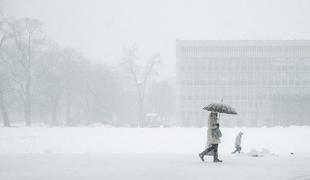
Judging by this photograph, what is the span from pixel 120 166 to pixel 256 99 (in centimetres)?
12675

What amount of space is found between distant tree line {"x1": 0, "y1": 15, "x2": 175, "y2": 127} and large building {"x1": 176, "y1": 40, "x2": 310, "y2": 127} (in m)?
34.6

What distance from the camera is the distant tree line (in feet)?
224

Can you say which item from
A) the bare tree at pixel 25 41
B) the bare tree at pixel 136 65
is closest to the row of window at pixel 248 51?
the bare tree at pixel 136 65

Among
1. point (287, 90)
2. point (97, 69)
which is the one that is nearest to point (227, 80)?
point (287, 90)

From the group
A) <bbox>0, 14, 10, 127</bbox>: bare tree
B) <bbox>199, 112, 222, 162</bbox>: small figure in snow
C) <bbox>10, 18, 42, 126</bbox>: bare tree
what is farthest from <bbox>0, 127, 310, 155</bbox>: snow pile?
<bbox>10, 18, 42, 126</bbox>: bare tree

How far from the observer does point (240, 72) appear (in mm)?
143750

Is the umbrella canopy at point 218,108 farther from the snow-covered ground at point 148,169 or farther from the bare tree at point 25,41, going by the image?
the bare tree at point 25,41

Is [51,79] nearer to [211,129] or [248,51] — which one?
[211,129]

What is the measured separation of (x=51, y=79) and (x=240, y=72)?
236 feet

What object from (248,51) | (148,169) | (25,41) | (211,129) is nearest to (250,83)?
(248,51)

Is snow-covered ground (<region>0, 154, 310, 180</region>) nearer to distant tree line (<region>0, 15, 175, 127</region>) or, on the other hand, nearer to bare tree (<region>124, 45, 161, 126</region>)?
distant tree line (<region>0, 15, 175, 127</region>)

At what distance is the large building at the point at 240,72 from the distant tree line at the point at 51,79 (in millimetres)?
34589

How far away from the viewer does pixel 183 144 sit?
1631 inches

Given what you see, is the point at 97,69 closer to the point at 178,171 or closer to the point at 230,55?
the point at 230,55
